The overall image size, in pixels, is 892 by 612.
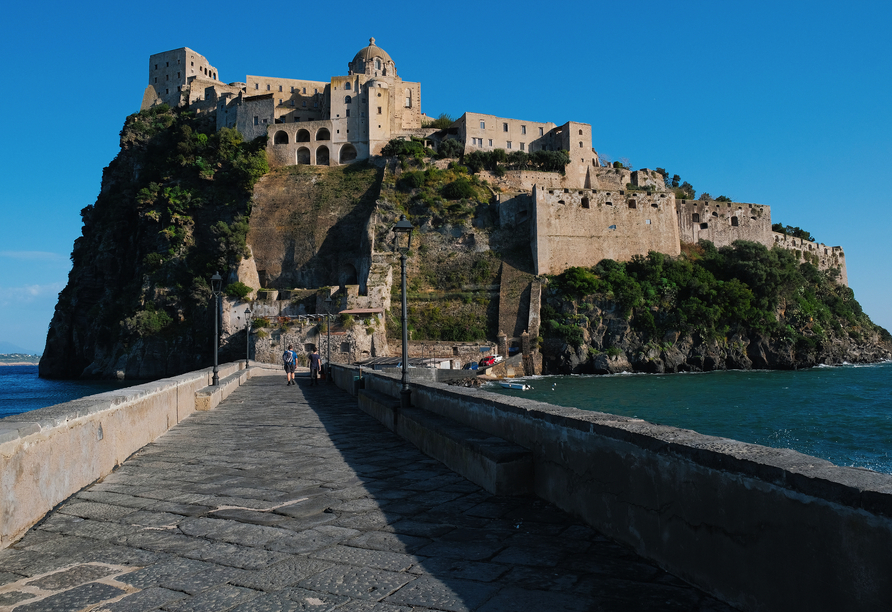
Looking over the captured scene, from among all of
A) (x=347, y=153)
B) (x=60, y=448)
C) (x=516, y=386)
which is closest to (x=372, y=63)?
(x=347, y=153)

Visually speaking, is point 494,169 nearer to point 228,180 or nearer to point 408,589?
point 228,180

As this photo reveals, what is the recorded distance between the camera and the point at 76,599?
3.18m

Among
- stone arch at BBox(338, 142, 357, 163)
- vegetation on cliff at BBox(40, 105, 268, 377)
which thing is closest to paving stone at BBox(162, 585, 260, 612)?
vegetation on cliff at BBox(40, 105, 268, 377)

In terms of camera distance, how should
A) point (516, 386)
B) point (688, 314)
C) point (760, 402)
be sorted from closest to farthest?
point (760, 402)
point (516, 386)
point (688, 314)

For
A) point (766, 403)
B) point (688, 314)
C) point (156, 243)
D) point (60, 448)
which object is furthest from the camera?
point (156, 243)

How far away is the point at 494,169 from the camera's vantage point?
A: 185 ft

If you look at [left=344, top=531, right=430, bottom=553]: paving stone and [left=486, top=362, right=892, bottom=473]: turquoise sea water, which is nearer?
[left=344, top=531, right=430, bottom=553]: paving stone

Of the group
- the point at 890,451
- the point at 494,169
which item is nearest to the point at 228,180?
the point at 494,169

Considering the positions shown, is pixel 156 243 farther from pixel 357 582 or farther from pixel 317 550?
pixel 357 582

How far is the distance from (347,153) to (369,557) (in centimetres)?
5957

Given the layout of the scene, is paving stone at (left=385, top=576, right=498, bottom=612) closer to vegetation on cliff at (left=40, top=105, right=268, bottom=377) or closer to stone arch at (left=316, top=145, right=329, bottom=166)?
vegetation on cliff at (left=40, top=105, right=268, bottom=377)

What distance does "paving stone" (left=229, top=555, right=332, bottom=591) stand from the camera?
3342mm

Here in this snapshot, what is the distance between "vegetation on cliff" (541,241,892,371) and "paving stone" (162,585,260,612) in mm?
43173

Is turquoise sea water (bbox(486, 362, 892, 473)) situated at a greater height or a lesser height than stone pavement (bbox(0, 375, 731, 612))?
lesser
